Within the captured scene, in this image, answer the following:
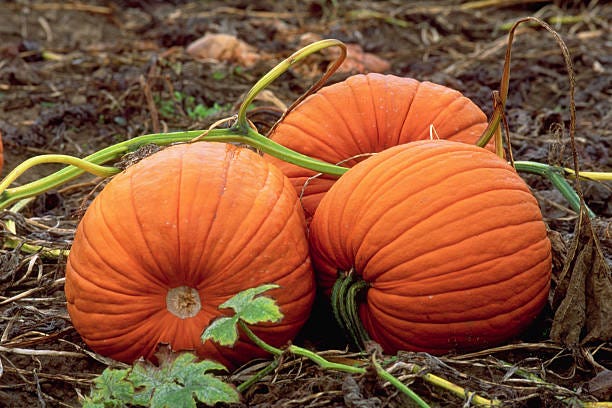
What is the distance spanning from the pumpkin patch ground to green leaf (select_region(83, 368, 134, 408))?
0.28m

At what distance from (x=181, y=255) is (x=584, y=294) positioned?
3.86 ft

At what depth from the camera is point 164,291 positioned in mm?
2523

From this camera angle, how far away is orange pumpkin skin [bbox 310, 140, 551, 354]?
8.27 feet

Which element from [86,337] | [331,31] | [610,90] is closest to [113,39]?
[331,31]

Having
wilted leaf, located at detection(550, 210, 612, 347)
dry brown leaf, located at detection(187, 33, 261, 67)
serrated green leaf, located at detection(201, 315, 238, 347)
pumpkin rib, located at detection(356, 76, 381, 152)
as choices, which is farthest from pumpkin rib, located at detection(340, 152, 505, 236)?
dry brown leaf, located at detection(187, 33, 261, 67)

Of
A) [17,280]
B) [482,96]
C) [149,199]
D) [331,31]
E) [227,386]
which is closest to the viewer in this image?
[227,386]

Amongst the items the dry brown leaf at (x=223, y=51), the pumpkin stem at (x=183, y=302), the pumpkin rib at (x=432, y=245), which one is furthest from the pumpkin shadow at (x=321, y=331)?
the dry brown leaf at (x=223, y=51)

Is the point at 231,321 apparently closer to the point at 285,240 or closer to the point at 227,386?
the point at 227,386

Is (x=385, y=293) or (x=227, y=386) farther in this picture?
(x=385, y=293)

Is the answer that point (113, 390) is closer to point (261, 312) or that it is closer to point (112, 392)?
point (112, 392)

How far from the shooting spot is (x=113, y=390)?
7.44 ft

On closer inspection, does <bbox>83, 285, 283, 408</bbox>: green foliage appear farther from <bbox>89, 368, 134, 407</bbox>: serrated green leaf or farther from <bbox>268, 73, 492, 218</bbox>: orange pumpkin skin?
<bbox>268, 73, 492, 218</bbox>: orange pumpkin skin

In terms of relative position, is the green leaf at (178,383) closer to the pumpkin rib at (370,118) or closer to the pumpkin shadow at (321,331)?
the pumpkin shadow at (321,331)

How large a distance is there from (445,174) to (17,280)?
67.4 inches
